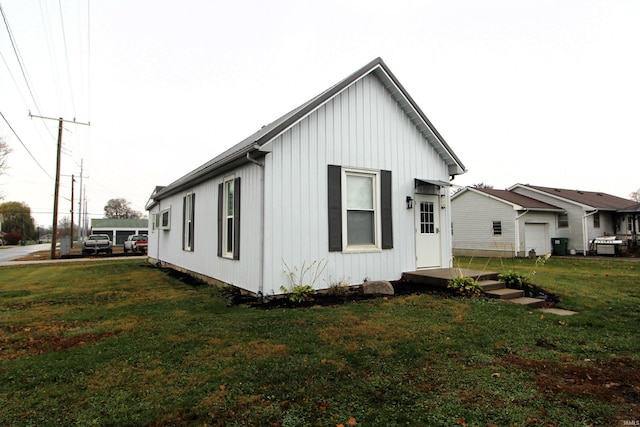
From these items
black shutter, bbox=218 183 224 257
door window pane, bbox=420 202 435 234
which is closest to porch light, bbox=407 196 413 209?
door window pane, bbox=420 202 435 234

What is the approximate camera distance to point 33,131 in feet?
69.7

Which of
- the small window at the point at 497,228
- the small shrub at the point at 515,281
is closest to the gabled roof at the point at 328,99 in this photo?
the small shrub at the point at 515,281

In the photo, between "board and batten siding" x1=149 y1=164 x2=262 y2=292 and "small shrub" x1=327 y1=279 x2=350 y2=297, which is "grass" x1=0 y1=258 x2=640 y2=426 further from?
"board and batten siding" x1=149 y1=164 x2=262 y2=292

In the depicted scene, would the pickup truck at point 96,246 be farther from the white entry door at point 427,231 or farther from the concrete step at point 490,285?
the concrete step at point 490,285

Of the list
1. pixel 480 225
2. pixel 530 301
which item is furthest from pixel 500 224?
pixel 530 301

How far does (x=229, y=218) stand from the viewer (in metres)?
7.85

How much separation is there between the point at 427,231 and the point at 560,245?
1592 cm

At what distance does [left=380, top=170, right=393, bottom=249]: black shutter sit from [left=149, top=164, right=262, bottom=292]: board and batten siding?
2.77 m

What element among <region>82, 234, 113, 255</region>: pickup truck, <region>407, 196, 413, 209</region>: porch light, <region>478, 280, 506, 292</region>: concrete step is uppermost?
<region>407, 196, 413, 209</region>: porch light

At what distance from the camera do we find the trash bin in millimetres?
19781

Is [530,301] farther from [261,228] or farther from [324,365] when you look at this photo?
[261,228]

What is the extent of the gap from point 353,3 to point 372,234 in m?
6.37

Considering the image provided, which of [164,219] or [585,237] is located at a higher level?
[164,219]

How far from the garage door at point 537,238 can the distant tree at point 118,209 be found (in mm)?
59751
